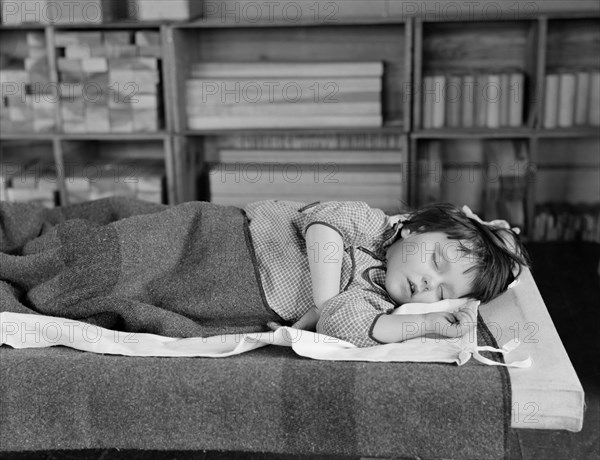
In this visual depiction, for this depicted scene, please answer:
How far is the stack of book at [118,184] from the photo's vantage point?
10.6 ft

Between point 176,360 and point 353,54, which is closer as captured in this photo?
point 176,360

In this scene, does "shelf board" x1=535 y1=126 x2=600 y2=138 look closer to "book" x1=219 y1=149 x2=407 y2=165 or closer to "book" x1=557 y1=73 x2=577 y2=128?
"book" x1=557 y1=73 x2=577 y2=128

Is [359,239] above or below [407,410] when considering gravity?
above

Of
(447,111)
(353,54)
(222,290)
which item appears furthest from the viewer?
(353,54)

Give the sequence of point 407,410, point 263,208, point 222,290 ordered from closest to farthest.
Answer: point 407,410 → point 222,290 → point 263,208

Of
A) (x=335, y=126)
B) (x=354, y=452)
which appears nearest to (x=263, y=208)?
(x=354, y=452)

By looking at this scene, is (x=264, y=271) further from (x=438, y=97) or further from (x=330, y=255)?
(x=438, y=97)

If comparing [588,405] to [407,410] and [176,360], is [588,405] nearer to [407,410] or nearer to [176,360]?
[407,410]

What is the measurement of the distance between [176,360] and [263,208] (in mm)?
550

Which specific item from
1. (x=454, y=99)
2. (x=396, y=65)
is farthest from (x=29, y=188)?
(x=454, y=99)

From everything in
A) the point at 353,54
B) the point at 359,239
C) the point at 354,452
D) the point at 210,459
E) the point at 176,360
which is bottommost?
the point at 210,459

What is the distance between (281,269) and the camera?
181 centimetres

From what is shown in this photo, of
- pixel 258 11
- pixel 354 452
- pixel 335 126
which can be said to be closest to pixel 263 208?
pixel 354 452

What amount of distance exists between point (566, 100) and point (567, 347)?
1.08m
